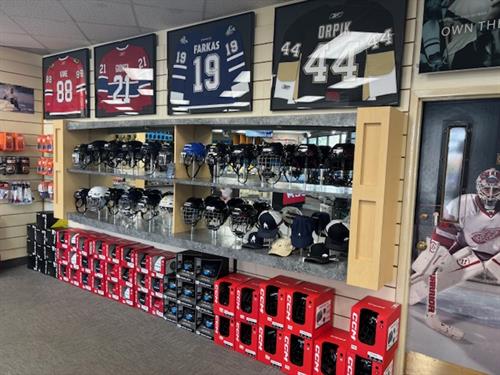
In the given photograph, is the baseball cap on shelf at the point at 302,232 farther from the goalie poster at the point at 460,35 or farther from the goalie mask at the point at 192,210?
the goalie poster at the point at 460,35

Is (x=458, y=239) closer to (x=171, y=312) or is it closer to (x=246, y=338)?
(x=246, y=338)

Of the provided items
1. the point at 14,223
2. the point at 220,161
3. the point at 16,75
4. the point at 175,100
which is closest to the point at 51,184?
the point at 14,223

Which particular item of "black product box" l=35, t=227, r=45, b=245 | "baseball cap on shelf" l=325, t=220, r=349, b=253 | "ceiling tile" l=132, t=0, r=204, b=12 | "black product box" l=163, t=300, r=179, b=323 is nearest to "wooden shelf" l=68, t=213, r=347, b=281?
"baseball cap on shelf" l=325, t=220, r=349, b=253

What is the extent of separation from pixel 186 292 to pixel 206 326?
34 cm

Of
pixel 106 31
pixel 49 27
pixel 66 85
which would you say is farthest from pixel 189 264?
pixel 66 85

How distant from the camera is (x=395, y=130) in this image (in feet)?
7.43

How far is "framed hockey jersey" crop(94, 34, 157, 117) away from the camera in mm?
3773

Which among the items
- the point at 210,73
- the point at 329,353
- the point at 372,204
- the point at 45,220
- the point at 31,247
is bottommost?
the point at 329,353

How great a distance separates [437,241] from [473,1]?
4.75 ft

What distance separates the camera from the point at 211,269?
324 cm

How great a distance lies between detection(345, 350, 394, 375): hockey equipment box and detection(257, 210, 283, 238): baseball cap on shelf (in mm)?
936

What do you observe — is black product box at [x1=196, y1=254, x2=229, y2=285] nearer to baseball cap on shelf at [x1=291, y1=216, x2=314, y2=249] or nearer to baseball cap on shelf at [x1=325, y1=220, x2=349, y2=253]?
baseball cap on shelf at [x1=291, y1=216, x2=314, y2=249]

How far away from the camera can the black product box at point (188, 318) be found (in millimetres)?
3291

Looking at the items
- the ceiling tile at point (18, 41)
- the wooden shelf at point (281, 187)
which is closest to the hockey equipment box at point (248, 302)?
the wooden shelf at point (281, 187)
